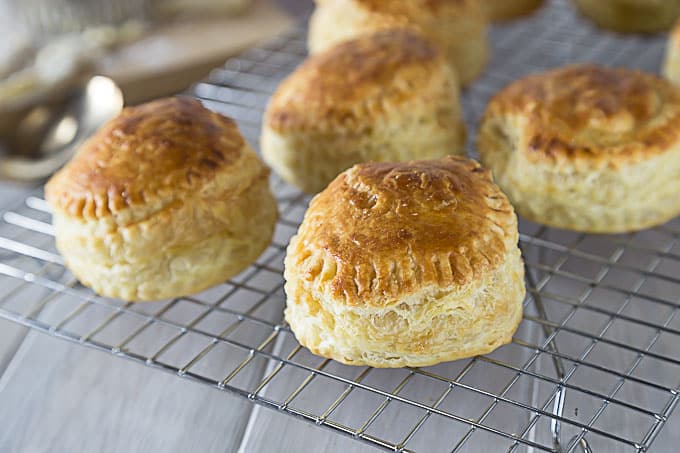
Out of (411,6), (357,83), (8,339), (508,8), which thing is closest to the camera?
(8,339)

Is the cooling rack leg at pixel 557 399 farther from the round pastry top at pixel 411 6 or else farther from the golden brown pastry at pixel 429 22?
the round pastry top at pixel 411 6

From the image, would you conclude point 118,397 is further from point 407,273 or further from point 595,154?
point 595,154

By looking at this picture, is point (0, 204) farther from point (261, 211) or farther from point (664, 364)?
point (664, 364)

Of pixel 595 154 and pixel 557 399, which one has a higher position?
pixel 595 154

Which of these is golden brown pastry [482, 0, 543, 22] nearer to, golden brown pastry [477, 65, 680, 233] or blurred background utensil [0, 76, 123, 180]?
golden brown pastry [477, 65, 680, 233]

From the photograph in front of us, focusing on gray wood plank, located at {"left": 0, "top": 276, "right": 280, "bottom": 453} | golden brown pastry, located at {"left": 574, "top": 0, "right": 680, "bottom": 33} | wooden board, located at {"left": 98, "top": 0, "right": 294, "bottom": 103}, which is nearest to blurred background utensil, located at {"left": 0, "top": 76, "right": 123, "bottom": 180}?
wooden board, located at {"left": 98, "top": 0, "right": 294, "bottom": 103}

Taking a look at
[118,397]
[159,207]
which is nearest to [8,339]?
[118,397]
